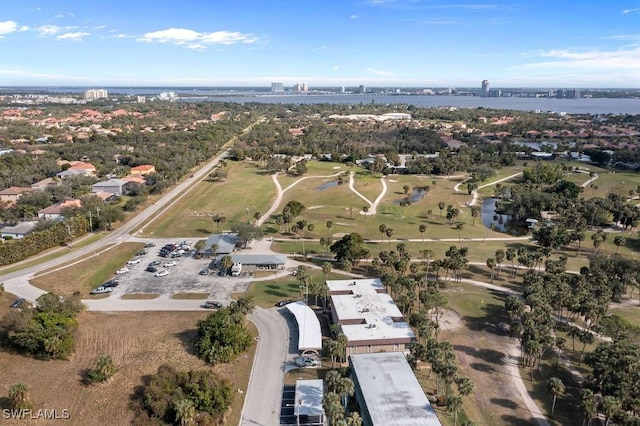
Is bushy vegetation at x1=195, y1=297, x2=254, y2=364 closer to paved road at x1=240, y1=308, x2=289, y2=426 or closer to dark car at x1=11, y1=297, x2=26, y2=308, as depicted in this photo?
paved road at x1=240, y1=308, x2=289, y2=426

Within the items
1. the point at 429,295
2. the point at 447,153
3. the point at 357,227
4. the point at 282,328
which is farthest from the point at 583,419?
the point at 447,153

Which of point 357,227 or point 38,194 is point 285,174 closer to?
point 357,227

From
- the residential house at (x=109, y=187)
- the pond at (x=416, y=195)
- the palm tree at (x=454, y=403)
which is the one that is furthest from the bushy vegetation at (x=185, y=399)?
the residential house at (x=109, y=187)

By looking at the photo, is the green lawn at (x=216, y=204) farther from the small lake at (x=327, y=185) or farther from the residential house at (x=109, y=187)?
the residential house at (x=109, y=187)

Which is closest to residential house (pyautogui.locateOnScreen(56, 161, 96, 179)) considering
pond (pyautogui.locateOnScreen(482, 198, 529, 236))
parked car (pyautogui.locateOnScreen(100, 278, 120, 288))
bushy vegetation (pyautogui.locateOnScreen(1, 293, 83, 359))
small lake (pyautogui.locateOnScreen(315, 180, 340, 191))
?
small lake (pyautogui.locateOnScreen(315, 180, 340, 191))

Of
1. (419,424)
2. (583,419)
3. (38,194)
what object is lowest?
(583,419)

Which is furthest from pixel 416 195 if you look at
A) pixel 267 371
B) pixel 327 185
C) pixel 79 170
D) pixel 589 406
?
pixel 79 170

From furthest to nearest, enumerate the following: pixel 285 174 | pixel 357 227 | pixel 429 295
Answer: pixel 285 174 < pixel 357 227 < pixel 429 295
